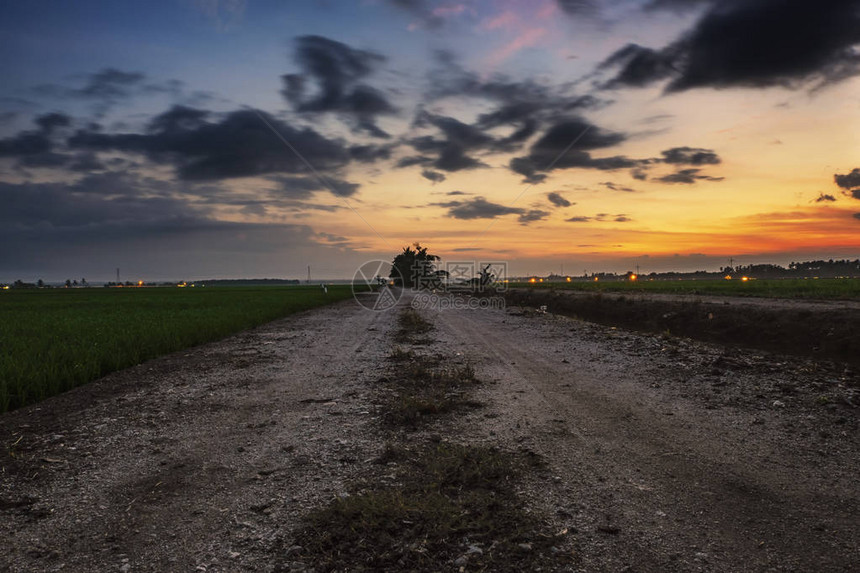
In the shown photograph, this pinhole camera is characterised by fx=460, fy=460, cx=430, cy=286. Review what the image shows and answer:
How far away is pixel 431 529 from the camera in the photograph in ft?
12.7

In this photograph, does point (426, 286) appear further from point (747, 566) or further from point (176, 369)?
point (747, 566)

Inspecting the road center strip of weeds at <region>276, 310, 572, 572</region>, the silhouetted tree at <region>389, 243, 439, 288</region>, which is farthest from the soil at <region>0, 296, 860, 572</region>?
the silhouetted tree at <region>389, 243, 439, 288</region>

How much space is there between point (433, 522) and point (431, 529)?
0.11 m

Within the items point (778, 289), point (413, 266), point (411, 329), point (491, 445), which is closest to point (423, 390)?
point (491, 445)

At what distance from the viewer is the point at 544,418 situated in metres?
7.18

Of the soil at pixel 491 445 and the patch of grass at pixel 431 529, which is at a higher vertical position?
the patch of grass at pixel 431 529

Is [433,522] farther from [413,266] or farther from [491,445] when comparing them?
[413,266]

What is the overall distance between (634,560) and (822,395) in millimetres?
7268

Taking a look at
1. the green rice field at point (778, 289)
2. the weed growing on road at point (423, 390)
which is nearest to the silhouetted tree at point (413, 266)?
the green rice field at point (778, 289)

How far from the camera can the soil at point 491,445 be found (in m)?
3.70

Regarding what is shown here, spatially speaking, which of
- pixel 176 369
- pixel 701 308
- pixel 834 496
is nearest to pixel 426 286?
pixel 701 308

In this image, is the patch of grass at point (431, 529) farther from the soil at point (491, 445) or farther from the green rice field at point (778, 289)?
the green rice field at point (778, 289)

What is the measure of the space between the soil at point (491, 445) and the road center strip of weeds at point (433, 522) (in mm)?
113

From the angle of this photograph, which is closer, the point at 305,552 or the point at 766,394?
the point at 305,552
